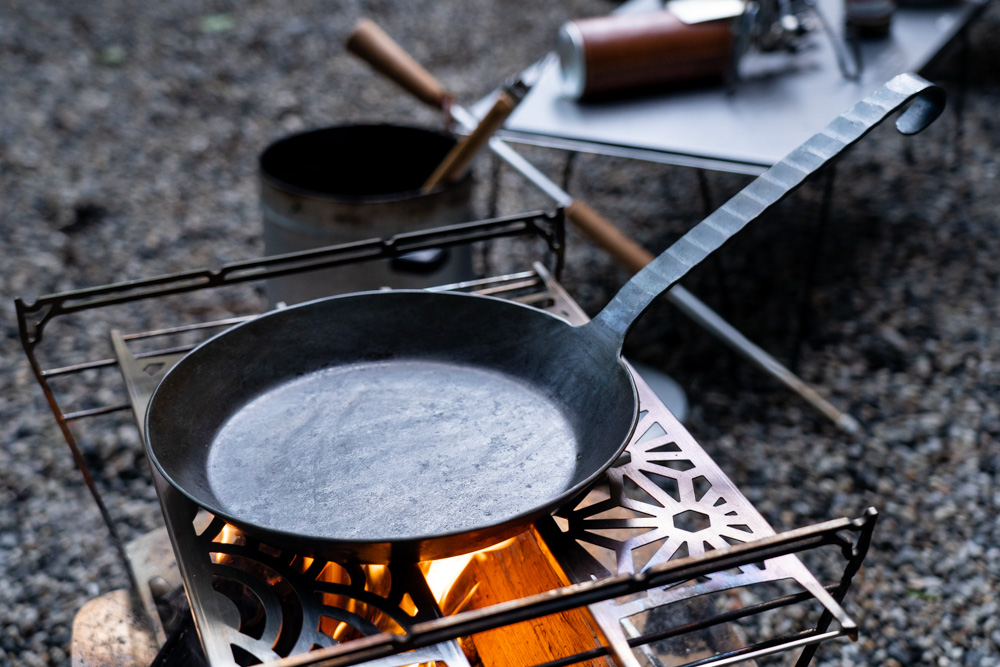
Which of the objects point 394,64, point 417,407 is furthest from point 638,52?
point 417,407

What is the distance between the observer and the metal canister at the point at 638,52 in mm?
1699

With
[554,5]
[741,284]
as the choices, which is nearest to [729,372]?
[741,284]

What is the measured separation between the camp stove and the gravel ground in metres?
0.31

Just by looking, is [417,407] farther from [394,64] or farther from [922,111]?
[394,64]

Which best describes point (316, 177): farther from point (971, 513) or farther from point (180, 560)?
point (971, 513)

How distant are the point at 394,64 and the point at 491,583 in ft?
3.60

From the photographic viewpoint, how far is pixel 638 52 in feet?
Answer: 5.64

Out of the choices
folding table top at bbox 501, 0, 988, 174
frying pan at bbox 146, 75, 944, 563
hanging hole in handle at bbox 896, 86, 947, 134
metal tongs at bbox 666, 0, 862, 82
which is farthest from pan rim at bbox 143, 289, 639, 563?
metal tongs at bbox 666, 0, 862, 82

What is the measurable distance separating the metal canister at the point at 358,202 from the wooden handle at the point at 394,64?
79 millimetres

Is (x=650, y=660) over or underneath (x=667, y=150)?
underneath

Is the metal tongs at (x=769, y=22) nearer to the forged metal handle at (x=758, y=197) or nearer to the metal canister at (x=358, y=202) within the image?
→ the metal canister at (x=358, y=202)

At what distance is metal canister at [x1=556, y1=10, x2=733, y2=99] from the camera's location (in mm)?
1699

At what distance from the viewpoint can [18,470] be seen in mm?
1537

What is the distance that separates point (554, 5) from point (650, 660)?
3.47m
